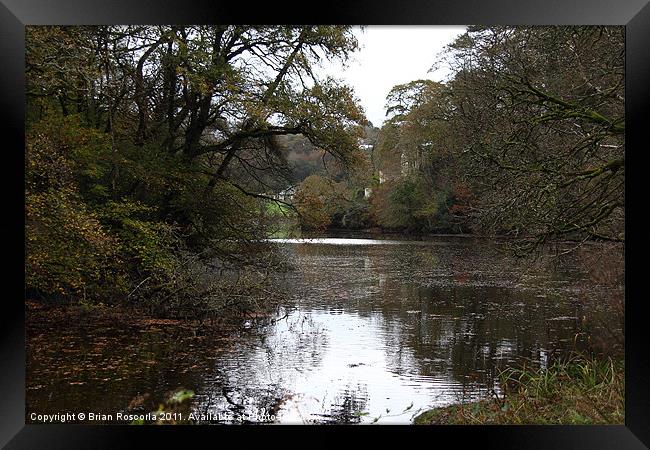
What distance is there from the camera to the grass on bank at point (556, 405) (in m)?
3.79

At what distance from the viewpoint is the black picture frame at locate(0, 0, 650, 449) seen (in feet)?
10.8

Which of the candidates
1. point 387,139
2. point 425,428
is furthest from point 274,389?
point 387,139

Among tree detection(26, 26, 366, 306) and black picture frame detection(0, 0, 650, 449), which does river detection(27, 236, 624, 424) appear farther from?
black picture frame detection(0, 0, 650, 449)

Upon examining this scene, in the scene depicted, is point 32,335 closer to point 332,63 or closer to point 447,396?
point 447,396

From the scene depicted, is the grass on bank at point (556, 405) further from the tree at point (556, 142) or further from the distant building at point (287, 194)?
the distant building at point (287, 194)

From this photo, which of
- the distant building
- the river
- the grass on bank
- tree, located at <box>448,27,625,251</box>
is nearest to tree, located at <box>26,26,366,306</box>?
the distant building

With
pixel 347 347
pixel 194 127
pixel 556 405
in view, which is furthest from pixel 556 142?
pixel 194 127

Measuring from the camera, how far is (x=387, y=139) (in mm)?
9359

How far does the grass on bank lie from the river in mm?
387

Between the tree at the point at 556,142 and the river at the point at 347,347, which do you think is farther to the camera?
→ the river at the point at 347,347

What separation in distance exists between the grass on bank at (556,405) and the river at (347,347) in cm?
39
